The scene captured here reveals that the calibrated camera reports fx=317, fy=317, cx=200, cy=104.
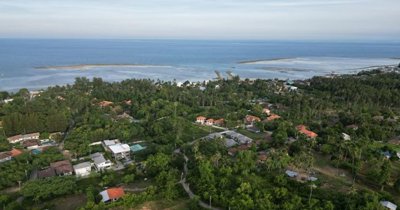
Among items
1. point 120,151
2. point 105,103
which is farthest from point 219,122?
point 105,103

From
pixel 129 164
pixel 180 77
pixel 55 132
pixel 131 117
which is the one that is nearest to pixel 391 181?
pixel 129 164

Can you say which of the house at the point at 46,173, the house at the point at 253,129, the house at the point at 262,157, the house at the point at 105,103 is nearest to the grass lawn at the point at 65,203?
the house at the point at 46,173

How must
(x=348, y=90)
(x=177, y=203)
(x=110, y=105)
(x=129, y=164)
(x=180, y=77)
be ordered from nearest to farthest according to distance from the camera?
(x=177, y=203) < (x=129, y=164) < (x=110, y=105) < (x=348, y=90) < (x=180, y=77)


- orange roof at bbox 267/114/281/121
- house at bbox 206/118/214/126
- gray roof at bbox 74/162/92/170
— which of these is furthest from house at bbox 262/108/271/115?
gray roof at bbox 74/162/92/170

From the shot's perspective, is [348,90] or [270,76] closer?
[348,90]

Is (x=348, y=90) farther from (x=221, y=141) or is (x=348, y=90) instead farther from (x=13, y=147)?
(x=13, y=147)

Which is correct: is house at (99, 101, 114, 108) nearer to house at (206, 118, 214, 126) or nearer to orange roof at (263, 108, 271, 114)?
house at (206, 118, 214, 126)

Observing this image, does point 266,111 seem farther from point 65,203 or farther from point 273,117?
point 65,203

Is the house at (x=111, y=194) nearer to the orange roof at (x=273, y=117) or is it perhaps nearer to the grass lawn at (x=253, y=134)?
the grass lawn at (x=253, y=134)
